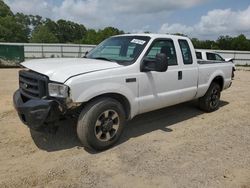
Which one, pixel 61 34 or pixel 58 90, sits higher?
pixel 61 34

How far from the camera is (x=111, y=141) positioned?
15.2ft

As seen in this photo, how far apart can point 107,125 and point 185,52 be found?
2.49 meters

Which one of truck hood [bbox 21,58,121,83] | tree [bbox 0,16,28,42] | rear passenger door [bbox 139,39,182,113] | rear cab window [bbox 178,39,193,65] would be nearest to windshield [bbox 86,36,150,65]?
rear passenger door [bbox 139,39,182,113]

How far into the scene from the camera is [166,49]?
5.58m

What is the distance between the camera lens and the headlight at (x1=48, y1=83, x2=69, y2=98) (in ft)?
13.1

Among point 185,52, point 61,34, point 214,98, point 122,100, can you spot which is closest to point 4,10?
point 61,34

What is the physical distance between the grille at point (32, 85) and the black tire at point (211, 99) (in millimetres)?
4208

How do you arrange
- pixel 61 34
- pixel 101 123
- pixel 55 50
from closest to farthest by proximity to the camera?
pixel 101 123 → pixel 55 50 → pixel 61 34

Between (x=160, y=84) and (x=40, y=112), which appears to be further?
(x=160, y=84)

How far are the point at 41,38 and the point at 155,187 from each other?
76150mm

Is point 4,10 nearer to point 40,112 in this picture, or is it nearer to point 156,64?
point 156,64

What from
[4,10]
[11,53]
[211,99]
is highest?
[4,10]

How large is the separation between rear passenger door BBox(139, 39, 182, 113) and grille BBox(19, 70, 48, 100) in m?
1.62

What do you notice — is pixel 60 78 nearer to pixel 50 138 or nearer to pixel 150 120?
pixel 50 138
